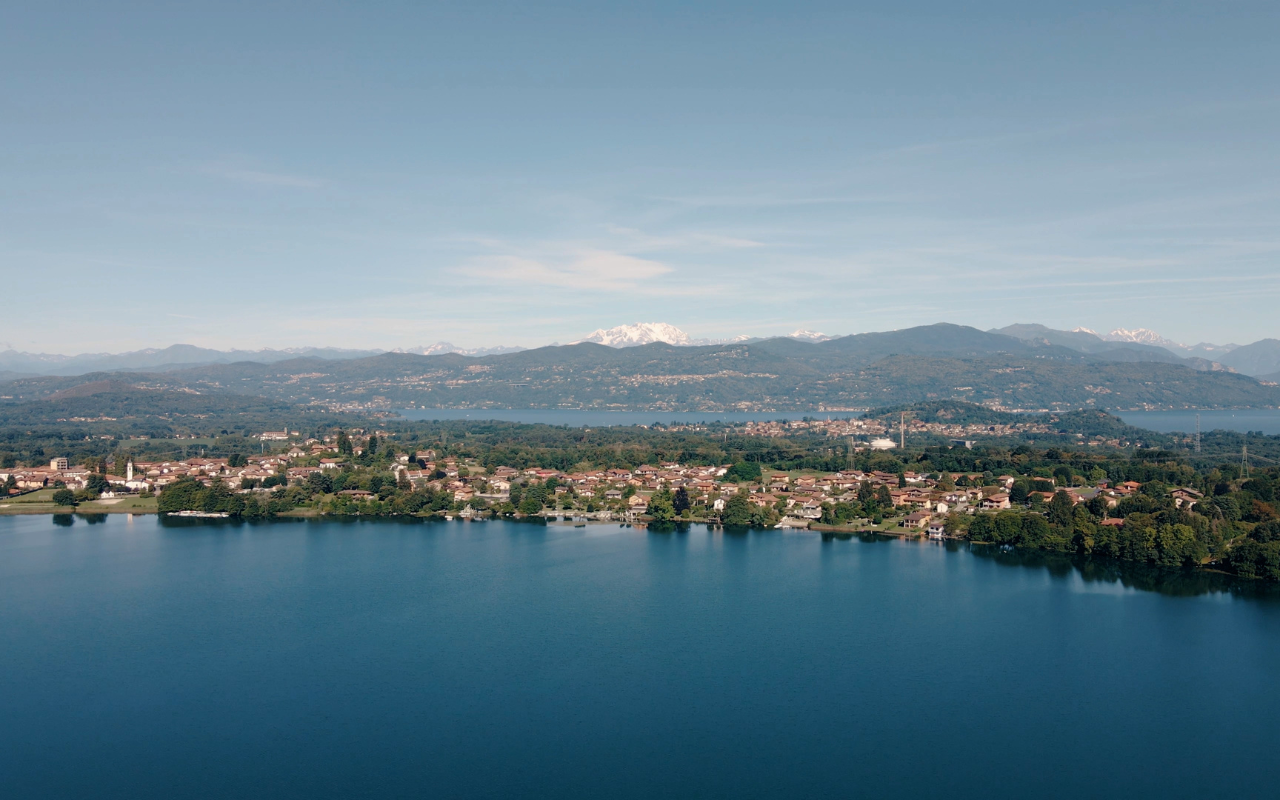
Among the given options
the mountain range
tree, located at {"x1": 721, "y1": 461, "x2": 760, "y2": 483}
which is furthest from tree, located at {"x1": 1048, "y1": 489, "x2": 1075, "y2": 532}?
the mountain range

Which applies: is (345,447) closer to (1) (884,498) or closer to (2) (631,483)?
(2) (631,483)

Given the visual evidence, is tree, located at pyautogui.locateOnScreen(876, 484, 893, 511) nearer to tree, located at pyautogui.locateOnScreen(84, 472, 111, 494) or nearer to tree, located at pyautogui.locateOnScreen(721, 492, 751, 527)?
tree, located at pyautogui.locateOnScreen(721, 492, 751, 527)

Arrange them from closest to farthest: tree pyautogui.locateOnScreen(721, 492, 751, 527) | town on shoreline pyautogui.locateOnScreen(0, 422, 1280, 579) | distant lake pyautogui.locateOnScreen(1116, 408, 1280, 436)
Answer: town on shoreline pyautogui.locateOnScreen(0, 422, 1280, 579) < tree pyautogui.locateOnScreen(721, 492, 751, 527) < distant lake pyautogui.locateOnScreen(1116, 408, 1280, 436)

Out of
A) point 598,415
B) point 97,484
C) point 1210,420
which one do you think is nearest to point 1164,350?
point 1210,420

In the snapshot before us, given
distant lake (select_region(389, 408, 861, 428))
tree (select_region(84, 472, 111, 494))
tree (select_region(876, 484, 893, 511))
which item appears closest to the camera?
tree (select_region(876, 484, 893, 511))

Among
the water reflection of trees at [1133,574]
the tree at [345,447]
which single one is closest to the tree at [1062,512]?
the water reflection of trees at [1133,574]

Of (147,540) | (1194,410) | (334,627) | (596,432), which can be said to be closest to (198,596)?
(334,627)

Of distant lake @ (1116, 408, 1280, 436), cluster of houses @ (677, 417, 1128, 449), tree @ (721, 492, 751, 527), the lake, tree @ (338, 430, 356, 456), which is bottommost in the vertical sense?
the lake

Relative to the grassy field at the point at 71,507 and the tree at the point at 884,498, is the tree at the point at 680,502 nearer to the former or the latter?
the tree at the point at 884,498
